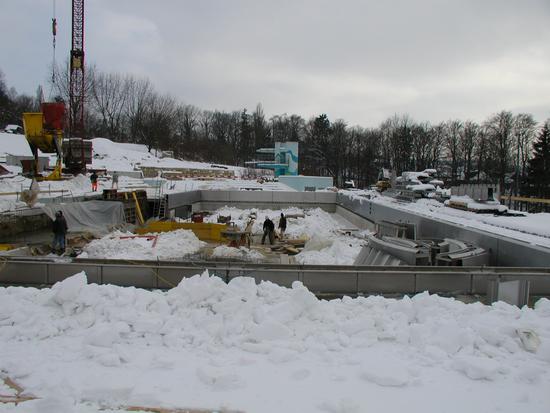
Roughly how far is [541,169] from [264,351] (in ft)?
174

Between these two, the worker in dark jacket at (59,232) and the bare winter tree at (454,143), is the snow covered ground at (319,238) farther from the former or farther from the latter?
the bare winter tree at (454,143)

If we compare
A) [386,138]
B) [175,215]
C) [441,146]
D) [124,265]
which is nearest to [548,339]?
[124,265]

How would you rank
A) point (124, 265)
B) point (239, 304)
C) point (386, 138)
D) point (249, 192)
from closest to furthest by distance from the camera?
point (239, 304) → point (124, 265) → point (249, 192) → point (386, 138)

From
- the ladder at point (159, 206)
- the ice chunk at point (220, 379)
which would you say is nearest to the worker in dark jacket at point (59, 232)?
the ladder at point (159, 206)

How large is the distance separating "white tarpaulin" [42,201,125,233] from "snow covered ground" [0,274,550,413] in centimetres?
1259

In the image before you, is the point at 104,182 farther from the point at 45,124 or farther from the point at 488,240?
the point at 488,240

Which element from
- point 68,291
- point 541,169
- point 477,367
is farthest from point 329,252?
point 541,169

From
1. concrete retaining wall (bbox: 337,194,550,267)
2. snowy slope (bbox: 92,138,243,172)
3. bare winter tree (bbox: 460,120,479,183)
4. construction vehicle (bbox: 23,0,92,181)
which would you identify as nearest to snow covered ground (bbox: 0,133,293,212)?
snowy slope (bbox: 92,138,243,172)

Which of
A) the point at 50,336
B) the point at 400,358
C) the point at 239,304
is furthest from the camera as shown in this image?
the point at 239,304

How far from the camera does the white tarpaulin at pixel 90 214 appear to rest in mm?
18500

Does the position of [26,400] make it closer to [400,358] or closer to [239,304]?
[239,304]

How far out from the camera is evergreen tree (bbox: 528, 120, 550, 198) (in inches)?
1887

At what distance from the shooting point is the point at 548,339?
17.5 feet

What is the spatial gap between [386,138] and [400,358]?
73735mm
